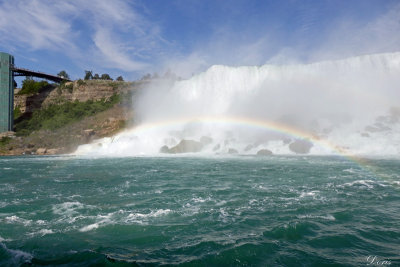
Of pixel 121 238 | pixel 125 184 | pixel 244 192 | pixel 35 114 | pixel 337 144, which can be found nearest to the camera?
pixel 121 238

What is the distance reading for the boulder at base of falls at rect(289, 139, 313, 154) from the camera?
24.5m

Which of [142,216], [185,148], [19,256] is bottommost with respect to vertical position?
[19,256]

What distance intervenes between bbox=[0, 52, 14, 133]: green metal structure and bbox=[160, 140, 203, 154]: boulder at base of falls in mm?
26616

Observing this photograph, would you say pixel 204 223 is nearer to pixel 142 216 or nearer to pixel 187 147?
pixel 142 216

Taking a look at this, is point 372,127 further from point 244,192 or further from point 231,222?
point 231,222

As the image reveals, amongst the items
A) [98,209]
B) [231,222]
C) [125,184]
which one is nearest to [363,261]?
[231,222]

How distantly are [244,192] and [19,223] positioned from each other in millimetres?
6344

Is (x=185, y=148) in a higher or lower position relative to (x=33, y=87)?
lower

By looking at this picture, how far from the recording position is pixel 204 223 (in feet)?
20.8

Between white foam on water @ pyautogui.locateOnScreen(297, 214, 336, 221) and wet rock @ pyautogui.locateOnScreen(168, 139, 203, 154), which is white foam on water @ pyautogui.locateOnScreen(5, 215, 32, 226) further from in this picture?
wet rock @ pyautogui.locateOnScreen(168, 139, 203, 154)

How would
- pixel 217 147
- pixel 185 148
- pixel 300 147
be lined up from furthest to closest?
pixel 217 147 < pixel 185 148 < pixel 300 147

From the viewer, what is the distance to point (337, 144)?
25609 mm

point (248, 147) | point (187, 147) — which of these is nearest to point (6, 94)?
point (187, 147)

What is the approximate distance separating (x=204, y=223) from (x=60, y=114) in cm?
4721
